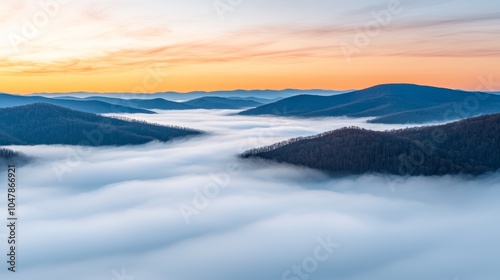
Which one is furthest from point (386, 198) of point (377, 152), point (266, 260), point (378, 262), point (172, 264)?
point (172, 264)

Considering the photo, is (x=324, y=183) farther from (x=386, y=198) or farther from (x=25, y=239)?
(x=25, y=239)

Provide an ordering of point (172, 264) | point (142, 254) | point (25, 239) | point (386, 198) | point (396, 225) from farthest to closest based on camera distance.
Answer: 1. point (386, 198)
2. point (396, 225)
3. point (25, 239)
4. point (142, 254)
5. point (172, 264)

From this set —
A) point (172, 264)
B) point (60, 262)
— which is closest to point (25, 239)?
point (60, 262)

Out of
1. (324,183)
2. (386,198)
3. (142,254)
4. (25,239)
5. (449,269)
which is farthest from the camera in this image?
(324,183)

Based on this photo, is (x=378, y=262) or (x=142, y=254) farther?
(x=142, y=254)

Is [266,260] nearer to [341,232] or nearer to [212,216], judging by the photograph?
[341,232]

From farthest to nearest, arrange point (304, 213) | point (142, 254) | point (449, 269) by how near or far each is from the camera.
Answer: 1. point (304, 213)
2. point (142, 254)
3. point (449, 269)

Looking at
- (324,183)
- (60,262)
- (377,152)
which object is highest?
(377,152)

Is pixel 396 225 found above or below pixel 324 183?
below

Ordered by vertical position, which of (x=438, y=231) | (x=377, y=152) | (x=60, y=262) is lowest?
(x=60, y=262)
